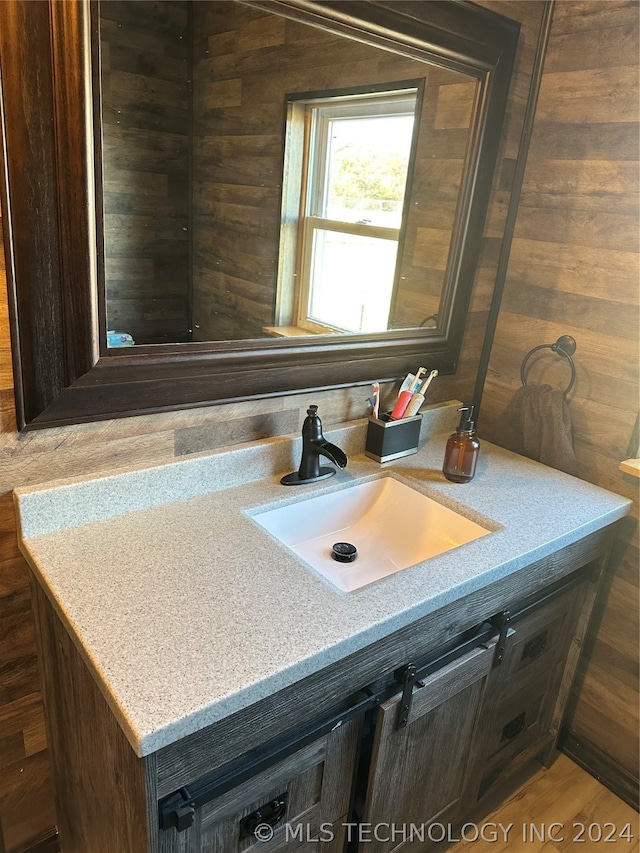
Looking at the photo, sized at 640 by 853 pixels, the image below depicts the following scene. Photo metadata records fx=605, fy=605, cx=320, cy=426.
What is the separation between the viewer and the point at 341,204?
1452 millimetres

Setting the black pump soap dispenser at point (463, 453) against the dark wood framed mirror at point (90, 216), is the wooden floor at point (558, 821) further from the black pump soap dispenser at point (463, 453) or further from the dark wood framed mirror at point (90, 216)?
the dark wood framed mirror at point (90, 216)

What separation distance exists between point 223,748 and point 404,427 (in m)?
0.91

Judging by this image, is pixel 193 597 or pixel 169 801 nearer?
pixel 169 801

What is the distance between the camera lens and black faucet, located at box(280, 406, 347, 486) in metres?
1.38

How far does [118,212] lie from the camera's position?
1.08 m

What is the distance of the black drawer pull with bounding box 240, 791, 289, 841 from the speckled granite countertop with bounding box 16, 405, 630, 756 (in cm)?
28

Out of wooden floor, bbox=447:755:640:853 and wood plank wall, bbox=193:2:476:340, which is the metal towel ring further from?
wooden floor, bbox=447:755:640:853

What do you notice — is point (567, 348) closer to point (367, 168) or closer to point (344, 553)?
point (367, 168)

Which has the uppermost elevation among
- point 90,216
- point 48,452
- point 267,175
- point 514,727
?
point 267,175

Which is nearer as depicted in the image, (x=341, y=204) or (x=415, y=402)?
(x=341, y=204)

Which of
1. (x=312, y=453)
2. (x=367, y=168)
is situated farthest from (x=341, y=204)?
(x=312, y=453)

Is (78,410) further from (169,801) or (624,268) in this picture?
(624,268)

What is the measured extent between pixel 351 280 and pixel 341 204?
18cm

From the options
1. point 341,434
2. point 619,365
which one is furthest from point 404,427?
point 619,365
